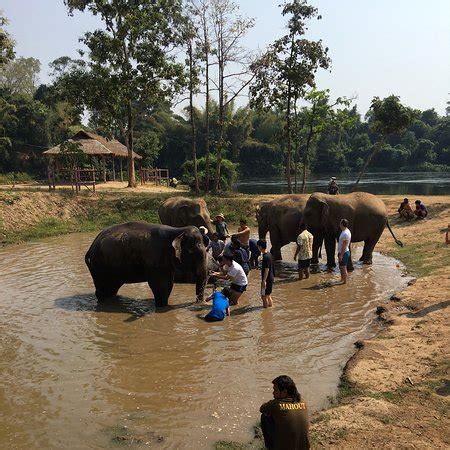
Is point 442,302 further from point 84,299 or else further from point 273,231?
point 84,299

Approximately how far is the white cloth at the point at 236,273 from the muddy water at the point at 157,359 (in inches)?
22.0

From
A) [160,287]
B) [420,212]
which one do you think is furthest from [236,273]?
[420,212]

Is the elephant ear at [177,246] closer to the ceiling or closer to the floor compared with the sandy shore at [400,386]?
closer to the ceiling

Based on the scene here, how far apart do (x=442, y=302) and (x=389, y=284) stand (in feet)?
8.82

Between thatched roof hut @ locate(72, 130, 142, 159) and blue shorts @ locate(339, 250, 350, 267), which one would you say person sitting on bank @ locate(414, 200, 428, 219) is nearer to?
blue shorts @ locate(339, 250, 350, 267)

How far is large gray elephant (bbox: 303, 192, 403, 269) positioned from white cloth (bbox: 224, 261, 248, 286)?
441cm

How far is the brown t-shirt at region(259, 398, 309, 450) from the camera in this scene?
13.5ft

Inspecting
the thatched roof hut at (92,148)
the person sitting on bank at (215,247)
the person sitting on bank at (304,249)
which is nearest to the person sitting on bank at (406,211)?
the person sitting on bank at (304,249)

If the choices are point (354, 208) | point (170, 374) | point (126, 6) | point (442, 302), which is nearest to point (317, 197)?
point (354, 208)

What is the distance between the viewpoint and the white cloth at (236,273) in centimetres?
990

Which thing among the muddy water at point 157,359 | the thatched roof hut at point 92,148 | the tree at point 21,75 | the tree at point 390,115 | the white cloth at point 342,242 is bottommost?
the muddy water at point 157,359

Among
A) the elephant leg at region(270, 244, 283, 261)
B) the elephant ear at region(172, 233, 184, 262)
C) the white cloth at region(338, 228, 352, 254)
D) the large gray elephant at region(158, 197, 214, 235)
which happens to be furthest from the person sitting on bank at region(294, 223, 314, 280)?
the elephant ear at region(172, 233, 184, 262)

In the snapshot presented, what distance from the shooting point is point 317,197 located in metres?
13.7

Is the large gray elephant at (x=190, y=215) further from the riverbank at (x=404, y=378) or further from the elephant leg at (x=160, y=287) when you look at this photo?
the riverbank at (x=404, y=378)
